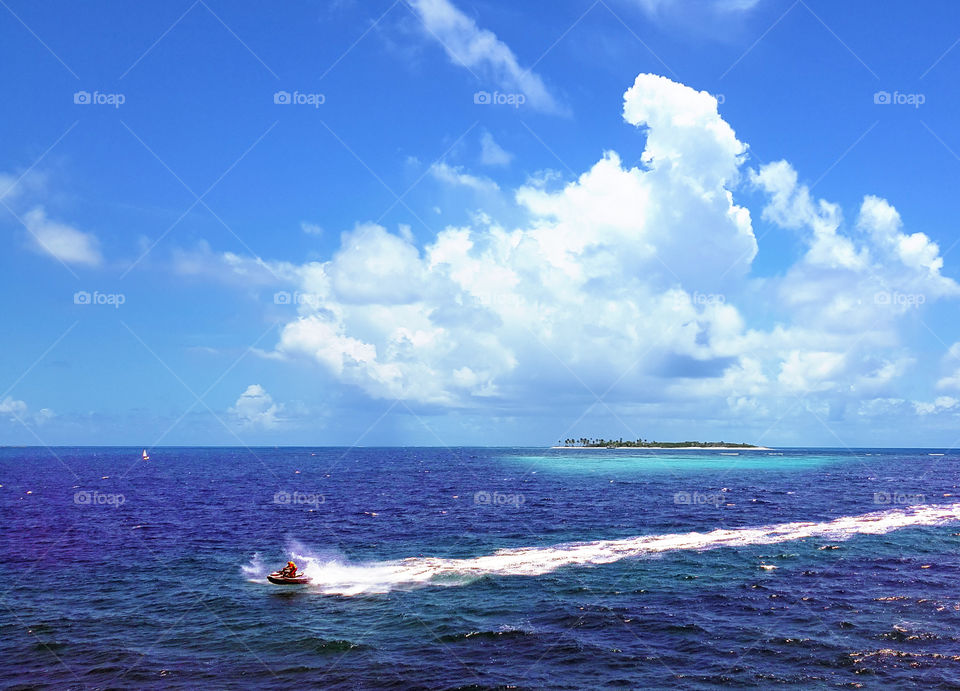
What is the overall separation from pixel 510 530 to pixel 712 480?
3423 inches

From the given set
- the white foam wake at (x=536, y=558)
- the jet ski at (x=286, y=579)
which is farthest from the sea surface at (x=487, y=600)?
the jet ski at (x=286, y=579)

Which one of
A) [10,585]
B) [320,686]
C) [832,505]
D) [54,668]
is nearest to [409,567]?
[320,686]

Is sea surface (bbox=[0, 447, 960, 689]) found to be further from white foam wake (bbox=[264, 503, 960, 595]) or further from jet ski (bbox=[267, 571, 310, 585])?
jet ski (bbox=[267, 571, 310, 585])

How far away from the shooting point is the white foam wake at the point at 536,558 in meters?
45.1

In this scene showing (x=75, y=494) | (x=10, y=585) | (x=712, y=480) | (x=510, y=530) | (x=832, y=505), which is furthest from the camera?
(x=712, y=480)

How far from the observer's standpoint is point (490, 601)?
3984 centimetres

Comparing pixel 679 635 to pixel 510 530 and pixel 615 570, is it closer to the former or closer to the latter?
pixel 615 570

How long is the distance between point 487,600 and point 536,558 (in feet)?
40.0

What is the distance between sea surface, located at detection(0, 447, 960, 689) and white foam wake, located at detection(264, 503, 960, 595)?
30cm

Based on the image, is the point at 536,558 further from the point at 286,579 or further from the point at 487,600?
the point at 286,579

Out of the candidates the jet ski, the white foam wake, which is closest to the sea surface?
the white foam wake

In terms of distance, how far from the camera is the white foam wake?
1774 inches

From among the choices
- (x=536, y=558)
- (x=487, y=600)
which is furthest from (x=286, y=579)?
(x=536, y=558)

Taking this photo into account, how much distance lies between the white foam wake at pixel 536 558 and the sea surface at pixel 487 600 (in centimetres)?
30
